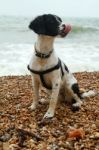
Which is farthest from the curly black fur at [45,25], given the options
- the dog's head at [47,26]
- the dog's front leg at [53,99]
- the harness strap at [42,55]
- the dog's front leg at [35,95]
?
the dog's front leg at [35,95]

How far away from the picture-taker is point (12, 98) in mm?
7156

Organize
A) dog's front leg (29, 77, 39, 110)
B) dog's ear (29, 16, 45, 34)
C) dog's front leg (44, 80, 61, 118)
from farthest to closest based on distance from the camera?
dog's front leg (29, 77, 39, 110) → dog's front leg (44, 80, 61, 118) → dog's ear (29, 16, 45, 34)

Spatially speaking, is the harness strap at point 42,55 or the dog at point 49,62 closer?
the dog at point 49,62

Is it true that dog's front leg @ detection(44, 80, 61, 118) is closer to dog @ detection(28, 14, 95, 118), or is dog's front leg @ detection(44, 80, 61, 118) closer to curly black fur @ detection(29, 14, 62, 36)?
dog @ detection(28, 14, 95, 118)

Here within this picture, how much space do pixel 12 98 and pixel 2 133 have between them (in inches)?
81.3

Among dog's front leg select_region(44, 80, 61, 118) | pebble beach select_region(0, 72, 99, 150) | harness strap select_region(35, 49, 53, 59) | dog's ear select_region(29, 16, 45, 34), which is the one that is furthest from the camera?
dog's front leg select_region(44, 80, 61, 118)

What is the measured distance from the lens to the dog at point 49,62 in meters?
5.22

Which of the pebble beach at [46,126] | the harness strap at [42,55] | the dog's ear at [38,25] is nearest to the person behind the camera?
the pebble beach at [46,126]

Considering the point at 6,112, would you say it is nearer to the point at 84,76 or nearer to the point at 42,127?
the point at 42,127

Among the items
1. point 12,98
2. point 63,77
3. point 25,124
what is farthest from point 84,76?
point 25,124

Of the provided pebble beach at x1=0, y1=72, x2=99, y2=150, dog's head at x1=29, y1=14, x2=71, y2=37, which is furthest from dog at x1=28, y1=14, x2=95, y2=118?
pebble beach at x1=0, y1=72, x2=99, y2=150

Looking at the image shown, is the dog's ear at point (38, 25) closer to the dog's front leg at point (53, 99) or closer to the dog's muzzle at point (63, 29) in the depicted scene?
the dog's muzzle at point (63, 29)

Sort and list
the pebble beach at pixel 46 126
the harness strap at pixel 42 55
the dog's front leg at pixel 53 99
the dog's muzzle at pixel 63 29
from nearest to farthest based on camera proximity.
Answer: the pebble beach at pixel 46 126, the dog's muzzle at pixel 63 29, the harness strap at pixel 42 55, the dog's front leg at pixel 53 99

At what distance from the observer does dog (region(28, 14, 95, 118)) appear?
522cm
